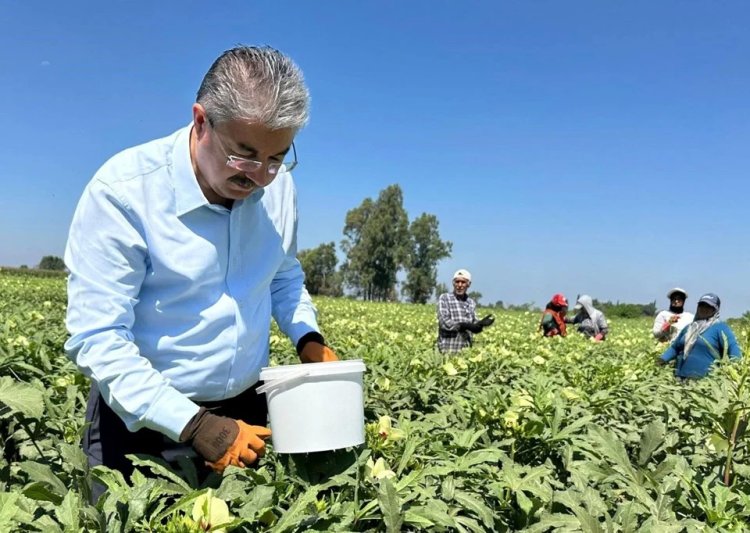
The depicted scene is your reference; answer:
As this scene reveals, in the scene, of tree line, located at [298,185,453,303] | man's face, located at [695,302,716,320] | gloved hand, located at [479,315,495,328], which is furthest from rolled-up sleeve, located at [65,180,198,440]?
tree line, located at [298,185,453,303]

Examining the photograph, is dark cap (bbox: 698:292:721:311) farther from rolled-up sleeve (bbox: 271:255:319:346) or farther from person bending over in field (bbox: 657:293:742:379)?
rolled-up sleeve (bbox: 271:255:319:346)

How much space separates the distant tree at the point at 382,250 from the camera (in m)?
63.4

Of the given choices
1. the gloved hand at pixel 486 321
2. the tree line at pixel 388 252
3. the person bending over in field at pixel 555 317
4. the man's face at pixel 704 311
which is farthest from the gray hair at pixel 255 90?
the tree line at pixel 388 252

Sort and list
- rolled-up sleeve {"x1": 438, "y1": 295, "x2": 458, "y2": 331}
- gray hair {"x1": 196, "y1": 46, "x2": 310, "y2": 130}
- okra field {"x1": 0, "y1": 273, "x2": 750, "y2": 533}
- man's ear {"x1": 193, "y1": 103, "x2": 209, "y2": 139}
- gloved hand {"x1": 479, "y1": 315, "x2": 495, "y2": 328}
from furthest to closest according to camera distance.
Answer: gloved hand {"x1": 479, "y1": 315, "x2": 495, "y2": 328} < rolled-up sleeve {"x1": 438, "y1": 295, "x2": 458, "y2": 331} < man's ear {"x1": 193, "y1": 103, "x2": 209, "y2": 139} < gray hair {"x1": 196, "y1": 46, "x2": 310, "y2": 130} < okra field {"x1": 0, "y1": 273, "x2": 750, "y2": 533}

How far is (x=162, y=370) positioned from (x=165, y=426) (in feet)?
0.76

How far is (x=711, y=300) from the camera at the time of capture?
612cm

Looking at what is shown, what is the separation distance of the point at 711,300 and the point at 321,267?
6659cm

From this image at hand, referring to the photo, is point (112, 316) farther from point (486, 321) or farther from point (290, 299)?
point (486, 321)

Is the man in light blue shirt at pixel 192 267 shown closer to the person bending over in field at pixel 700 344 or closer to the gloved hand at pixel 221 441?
the gloved hand at pixel 221 441

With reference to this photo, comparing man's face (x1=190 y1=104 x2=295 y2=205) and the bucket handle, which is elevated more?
man's face (x1=190 y1=104 x2=295 y2=205)

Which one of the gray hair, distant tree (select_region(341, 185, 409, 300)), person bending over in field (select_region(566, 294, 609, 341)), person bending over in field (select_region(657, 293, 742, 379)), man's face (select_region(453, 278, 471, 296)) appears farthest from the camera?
distant tree (select_region(341, 185, 409, 300))

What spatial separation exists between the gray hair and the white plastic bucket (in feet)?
1.94

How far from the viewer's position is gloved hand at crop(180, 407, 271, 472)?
155cm

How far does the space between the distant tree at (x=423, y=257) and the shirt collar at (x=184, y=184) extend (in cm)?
6245
